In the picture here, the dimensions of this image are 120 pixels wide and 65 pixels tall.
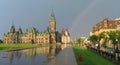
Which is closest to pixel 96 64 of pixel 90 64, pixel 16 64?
pixel 90 64

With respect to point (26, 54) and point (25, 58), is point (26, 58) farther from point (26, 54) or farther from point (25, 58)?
point (26, 54)

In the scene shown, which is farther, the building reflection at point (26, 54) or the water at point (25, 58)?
the building reflection at point (26, 54)

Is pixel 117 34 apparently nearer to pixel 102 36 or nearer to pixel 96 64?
pixel 102 36

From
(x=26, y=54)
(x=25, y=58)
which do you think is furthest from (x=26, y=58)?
(x=26, y=54)

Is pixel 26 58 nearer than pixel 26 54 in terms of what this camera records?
Yes

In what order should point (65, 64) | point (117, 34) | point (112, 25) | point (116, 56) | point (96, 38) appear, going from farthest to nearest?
point (112, 25) < point (96, 38) < point (117, 34) < point (116, 56) < point (65, 64)

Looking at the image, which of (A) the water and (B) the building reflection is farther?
(B) the building reflection

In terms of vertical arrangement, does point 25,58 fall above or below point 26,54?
below

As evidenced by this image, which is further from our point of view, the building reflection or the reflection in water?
the building reflection

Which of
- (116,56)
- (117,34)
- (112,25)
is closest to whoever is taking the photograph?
(116,56)

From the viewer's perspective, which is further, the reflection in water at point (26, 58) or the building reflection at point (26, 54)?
the building reflection at point (26, 54)

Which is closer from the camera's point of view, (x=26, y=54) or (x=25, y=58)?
(x=25, y=58)

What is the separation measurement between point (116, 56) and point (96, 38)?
253 ft

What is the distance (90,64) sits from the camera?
28.9 meters
